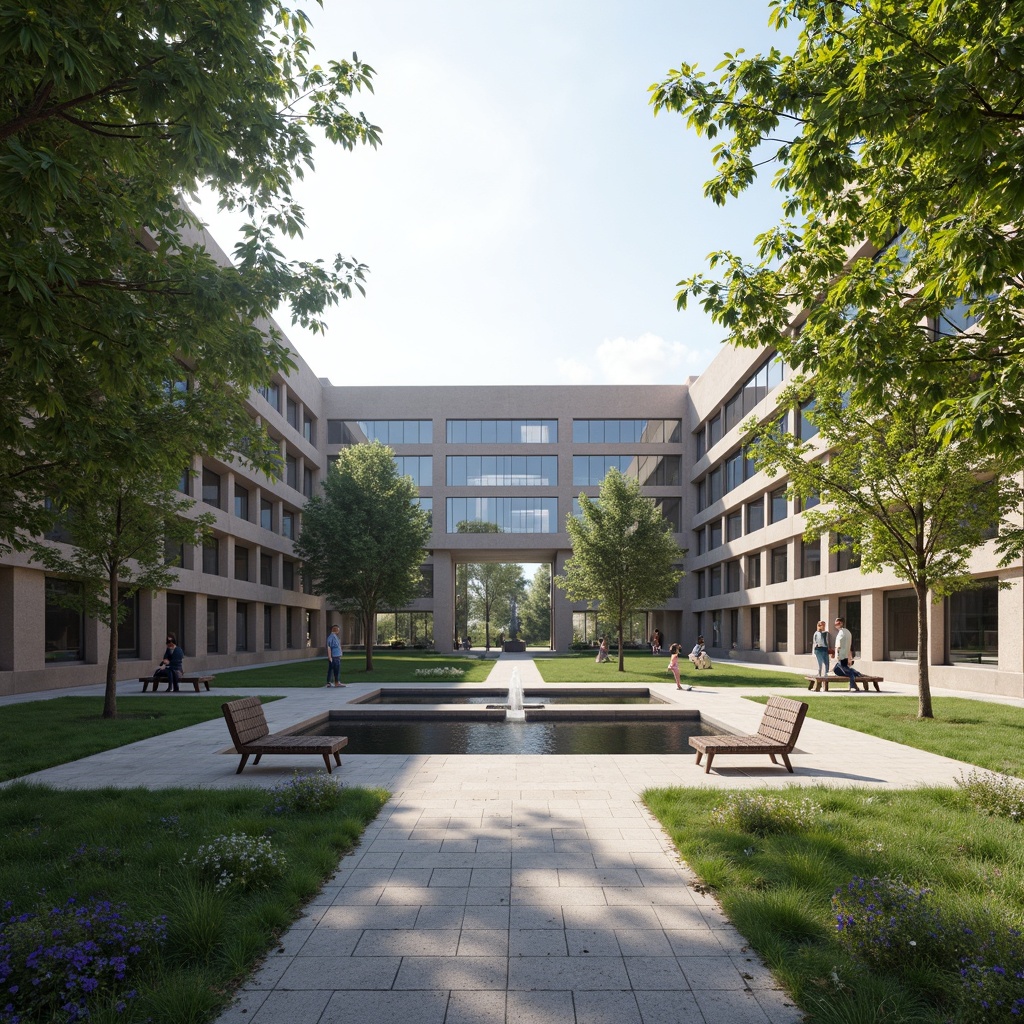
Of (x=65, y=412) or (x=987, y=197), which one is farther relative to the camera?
(x=65, y=412)

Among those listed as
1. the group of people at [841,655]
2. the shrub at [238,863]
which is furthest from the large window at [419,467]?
the shrub at [238,863]

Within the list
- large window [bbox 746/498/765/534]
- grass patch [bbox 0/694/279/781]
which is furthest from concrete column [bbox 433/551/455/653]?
grass patch [bbox 0/694/279/781]

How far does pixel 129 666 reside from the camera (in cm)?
2656

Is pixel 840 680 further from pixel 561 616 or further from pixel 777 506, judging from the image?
pixel 561 616

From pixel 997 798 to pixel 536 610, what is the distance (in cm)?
7057

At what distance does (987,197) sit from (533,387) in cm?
4896

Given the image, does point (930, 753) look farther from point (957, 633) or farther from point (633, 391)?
point (633, 391)

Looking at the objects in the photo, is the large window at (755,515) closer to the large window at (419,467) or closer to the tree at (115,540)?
the large window at (419,467)

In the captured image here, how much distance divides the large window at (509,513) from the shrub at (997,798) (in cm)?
4478

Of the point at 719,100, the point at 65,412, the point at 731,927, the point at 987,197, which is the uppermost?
the point at 719,100

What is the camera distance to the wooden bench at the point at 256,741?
9.18 m

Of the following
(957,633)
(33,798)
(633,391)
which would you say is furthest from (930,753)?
(633,391)

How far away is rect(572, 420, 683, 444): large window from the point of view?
52969 mm

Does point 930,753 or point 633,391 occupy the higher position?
point 633,391
